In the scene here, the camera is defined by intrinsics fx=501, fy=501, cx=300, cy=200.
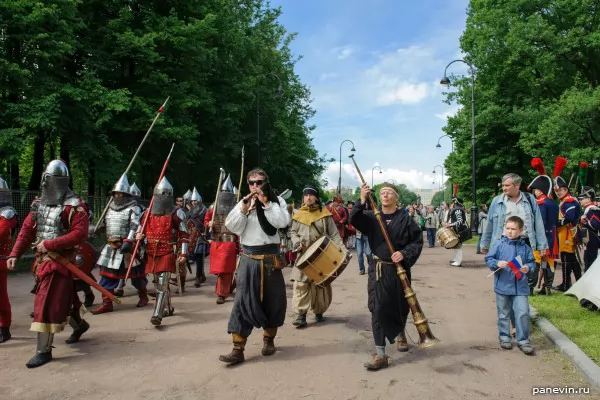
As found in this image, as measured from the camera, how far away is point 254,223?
554 centimetres

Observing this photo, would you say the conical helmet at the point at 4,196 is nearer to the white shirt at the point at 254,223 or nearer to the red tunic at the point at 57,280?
the red tunic at the point at 57,280

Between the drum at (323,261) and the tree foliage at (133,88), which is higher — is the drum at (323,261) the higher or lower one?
the lower one

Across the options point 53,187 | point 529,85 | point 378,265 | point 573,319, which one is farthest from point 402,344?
point 529,85

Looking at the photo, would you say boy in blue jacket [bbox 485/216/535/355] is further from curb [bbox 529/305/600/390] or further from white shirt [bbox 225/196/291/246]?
white shirt [bbox 225/196/291/246]

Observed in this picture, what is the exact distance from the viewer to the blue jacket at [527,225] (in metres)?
6.64

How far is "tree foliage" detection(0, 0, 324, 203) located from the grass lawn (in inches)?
555

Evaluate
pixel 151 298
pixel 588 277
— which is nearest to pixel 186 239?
pixel 151 298

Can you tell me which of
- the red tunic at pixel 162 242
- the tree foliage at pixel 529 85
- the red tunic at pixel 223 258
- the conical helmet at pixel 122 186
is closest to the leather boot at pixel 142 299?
the red tunic at pixel 162 242

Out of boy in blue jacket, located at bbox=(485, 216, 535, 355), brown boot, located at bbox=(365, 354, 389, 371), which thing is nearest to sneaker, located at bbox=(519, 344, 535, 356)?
boy in blue jacket, located at bbox=(485, 216, 535, 355)

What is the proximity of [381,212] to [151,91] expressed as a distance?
17.3 meters

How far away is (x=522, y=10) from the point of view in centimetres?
2583

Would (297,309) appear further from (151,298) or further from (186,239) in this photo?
(151,298)

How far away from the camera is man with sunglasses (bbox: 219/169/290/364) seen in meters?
5.32

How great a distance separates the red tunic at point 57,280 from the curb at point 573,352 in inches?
206
